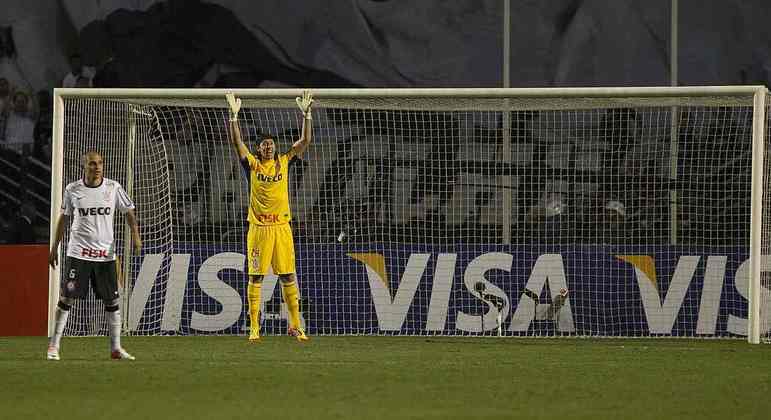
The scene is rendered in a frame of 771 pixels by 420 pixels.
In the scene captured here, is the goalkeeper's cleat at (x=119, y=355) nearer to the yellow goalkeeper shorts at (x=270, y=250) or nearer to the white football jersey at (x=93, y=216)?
the white football jersey at (x=93, y=216)

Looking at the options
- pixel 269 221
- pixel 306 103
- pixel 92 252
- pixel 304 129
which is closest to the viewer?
pixel 92 252

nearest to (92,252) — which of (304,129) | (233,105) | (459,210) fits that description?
(233,105)

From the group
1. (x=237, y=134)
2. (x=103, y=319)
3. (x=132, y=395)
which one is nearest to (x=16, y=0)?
(x=103, y=319)

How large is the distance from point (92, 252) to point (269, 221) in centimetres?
274

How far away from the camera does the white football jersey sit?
434 inches

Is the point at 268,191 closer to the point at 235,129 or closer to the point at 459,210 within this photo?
the point at 235,129

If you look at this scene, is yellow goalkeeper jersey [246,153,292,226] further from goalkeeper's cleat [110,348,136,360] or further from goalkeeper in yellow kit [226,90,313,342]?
goalkeeper's cleat [110,348,136,360]

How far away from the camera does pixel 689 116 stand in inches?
671

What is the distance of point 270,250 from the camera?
13383 mm

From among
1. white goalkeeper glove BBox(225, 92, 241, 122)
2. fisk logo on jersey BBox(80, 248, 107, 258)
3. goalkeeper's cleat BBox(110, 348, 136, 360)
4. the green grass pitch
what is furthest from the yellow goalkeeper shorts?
fisk logo on jersey BBox(80, 248, 107, 258)

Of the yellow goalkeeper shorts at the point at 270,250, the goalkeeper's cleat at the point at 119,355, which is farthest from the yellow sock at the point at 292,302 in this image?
the goalkeeper's cleat at the point at 119,355

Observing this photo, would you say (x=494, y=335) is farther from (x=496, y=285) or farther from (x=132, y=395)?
(x=132, y=395)

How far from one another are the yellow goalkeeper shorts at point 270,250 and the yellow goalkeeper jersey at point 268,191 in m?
0.08

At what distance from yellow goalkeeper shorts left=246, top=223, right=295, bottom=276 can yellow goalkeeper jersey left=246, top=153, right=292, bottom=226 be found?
0.08 m
